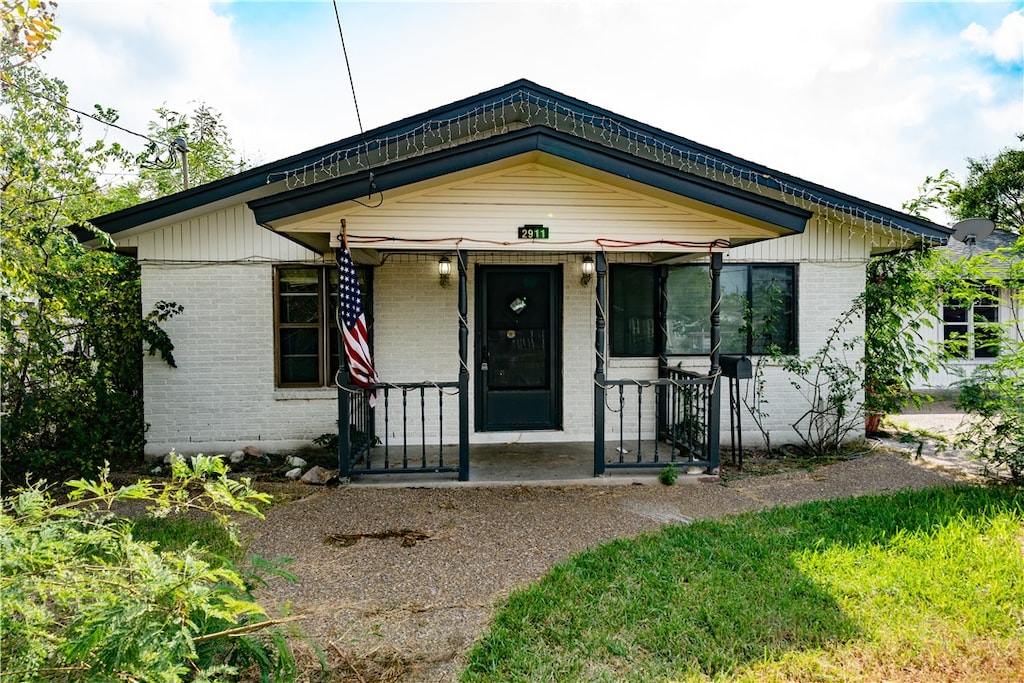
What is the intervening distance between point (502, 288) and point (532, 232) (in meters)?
1.90

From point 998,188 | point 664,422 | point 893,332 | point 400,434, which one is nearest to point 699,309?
point 664,422

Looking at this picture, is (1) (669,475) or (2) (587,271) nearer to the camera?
(1) (669,475)

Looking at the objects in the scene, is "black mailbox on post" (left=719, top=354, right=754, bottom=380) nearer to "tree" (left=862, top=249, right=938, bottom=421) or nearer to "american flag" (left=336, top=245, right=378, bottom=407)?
"tree" (left=862, top=249, right=938, bottom=421)

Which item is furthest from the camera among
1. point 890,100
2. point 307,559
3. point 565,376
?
point 890,100

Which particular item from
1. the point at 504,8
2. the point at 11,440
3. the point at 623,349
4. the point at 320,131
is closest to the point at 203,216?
the point at 11,440

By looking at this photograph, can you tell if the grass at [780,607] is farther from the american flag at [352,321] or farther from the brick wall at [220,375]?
the brick wall at [220,375]

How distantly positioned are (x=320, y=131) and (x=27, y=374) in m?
13.2

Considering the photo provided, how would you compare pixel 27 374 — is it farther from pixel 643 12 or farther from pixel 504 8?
pixel 643 12

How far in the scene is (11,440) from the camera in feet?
19.9

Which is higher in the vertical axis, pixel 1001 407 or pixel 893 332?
pixel 893 332

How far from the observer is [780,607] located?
332 cm

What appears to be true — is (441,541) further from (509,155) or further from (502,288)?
(502,288)

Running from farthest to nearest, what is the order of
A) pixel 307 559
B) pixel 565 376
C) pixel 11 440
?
pixel 565 376 < pixel 11 440 < pixel 307 559

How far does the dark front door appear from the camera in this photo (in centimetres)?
740
